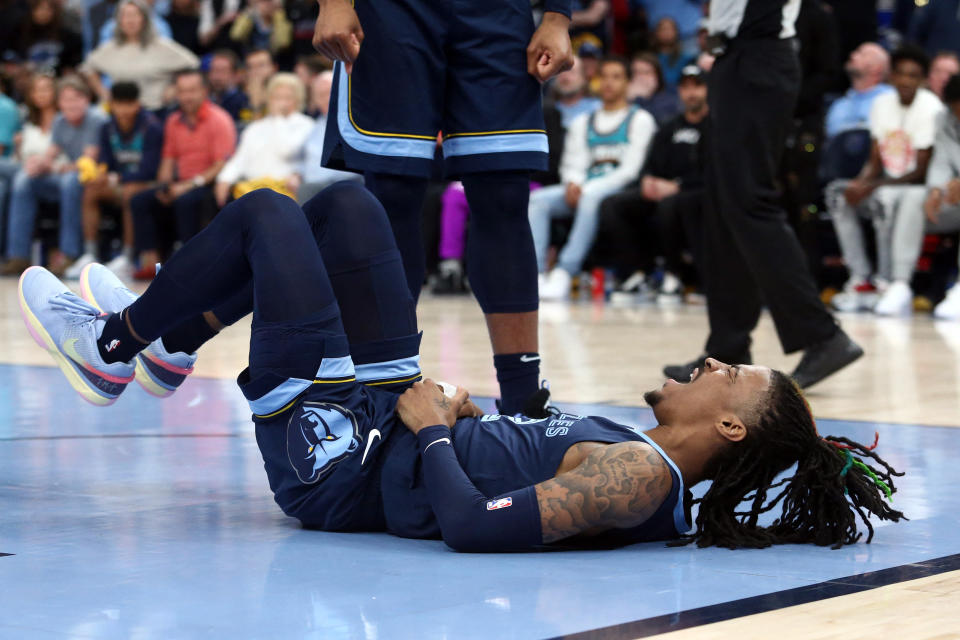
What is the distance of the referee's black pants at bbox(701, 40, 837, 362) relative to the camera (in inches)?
163

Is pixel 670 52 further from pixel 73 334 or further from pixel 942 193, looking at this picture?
pixel 73 334

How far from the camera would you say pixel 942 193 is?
772 centimetres

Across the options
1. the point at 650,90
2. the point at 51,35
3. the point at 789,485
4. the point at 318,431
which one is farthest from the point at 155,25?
the point at 789,485

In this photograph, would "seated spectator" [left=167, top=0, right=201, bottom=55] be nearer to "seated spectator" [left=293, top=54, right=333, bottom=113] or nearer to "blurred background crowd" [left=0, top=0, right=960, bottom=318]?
"blurred background crowd" [left=0, top=0, right=960, bottom=318]

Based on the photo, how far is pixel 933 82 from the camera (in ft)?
27.5

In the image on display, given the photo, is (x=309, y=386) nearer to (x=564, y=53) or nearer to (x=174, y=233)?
(x=564, y=53)

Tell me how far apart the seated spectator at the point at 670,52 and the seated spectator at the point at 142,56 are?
365 cm

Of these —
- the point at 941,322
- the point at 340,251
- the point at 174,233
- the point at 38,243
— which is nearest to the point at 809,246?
the point at 941,322

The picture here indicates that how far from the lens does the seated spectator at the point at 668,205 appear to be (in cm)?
845

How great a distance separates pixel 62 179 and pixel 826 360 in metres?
8.41

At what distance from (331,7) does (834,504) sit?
1507 mm

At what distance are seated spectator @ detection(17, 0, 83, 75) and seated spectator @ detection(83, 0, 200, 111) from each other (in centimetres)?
250

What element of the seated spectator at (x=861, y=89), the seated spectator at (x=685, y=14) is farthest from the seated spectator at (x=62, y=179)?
the seated spectator at (x=861, y=89)

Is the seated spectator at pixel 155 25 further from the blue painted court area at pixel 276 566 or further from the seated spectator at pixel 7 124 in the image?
the blue painted court area at pixel 276 566
